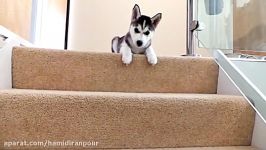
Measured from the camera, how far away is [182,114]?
1.07 m

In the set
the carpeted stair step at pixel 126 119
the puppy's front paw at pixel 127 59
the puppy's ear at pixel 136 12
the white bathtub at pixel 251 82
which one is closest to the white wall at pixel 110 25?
the puppy's ear at pixel 136 12

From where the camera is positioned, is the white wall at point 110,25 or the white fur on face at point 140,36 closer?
the white fur on face at point 140,36

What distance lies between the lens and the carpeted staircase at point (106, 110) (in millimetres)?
951

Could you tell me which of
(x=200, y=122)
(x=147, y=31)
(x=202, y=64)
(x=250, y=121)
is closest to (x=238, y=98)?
(x=250, y=121)

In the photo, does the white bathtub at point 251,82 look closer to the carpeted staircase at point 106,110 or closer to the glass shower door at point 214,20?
the carpeted staircase at point 106,110

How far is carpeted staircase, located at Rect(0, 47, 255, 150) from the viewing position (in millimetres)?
951

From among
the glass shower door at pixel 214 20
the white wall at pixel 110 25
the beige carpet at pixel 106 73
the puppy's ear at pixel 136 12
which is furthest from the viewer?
the white wall at pixel 110 25

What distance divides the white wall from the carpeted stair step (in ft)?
6.39

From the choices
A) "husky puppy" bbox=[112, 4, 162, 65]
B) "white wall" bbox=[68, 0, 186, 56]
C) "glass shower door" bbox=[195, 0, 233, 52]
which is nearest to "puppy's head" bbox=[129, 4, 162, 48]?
"husky puppy" bbox=[112, 4, 162, 65]

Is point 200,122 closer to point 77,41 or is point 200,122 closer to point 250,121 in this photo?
point 250,121

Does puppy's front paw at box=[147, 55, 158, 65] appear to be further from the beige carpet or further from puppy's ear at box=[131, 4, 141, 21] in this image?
puppy's ear at box=[131, 4, 141, 21]

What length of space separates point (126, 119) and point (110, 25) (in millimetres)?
2130

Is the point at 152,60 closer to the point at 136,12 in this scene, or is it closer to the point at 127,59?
the point at 127,59

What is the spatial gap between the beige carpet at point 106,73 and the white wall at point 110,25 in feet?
5.15
